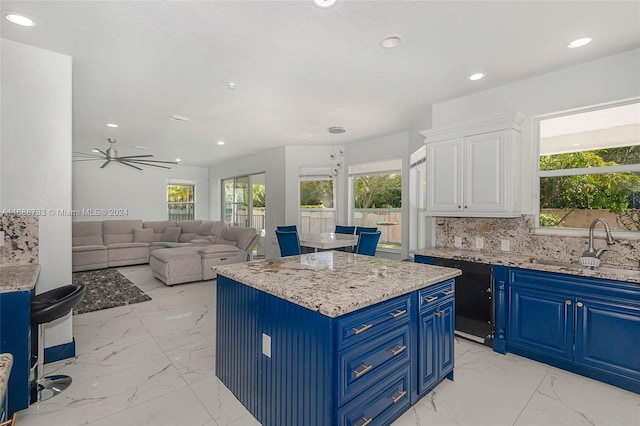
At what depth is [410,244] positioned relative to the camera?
5324mm

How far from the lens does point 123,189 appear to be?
8078 millimetres

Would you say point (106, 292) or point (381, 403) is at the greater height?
point (381, 403)

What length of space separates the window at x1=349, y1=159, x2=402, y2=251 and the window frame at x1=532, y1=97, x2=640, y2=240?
99.1 inches

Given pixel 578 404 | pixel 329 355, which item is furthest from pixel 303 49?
pixel 578 404

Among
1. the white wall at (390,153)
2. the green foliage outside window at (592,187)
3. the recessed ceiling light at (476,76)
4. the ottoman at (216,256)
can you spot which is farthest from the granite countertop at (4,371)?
the white wall at (390,153)

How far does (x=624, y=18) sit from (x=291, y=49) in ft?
8.00

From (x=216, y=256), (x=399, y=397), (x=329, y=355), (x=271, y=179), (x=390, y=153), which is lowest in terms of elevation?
(x=399, y=397)

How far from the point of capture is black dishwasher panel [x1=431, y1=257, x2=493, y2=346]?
9.53 ft

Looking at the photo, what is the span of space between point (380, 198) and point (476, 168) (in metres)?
2.80

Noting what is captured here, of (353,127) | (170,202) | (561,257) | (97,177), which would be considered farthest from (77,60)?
(170,202)

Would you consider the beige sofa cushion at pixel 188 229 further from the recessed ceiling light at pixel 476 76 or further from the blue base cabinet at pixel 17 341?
the recessed ceiling light at pixel 476 76

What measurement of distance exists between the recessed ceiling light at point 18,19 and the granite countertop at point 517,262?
389cm

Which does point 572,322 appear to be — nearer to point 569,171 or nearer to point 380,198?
point 569,171

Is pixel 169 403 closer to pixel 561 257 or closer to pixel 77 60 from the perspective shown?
pixel 77 60
